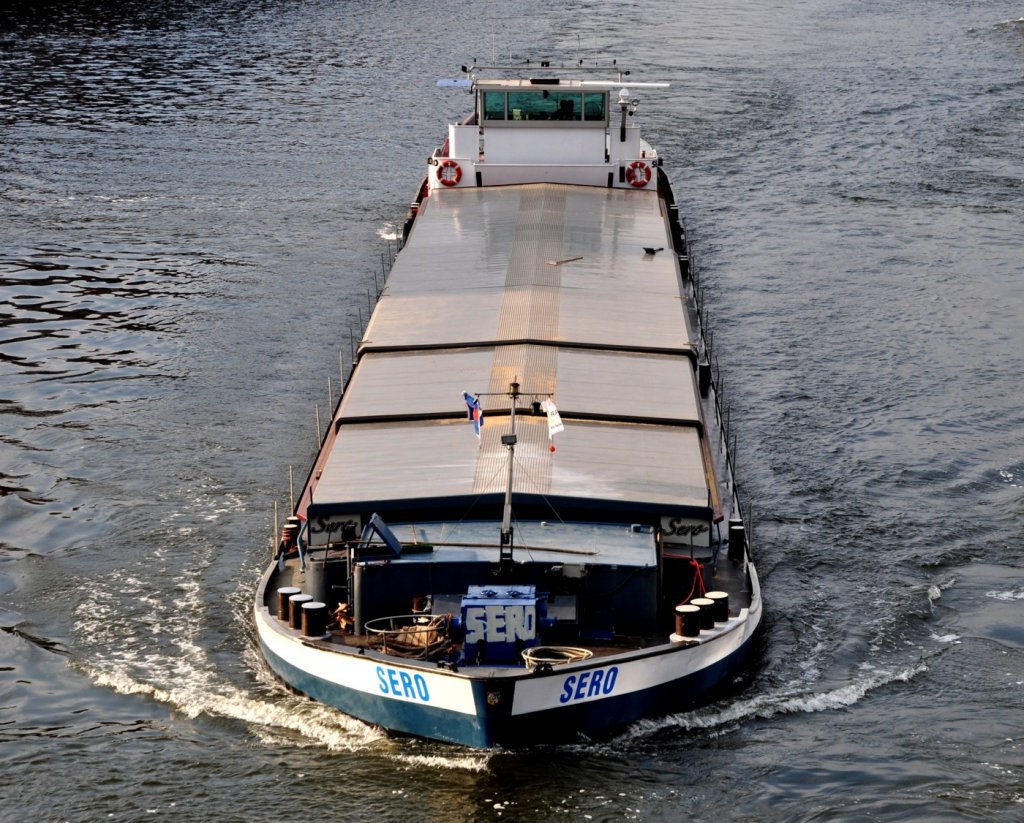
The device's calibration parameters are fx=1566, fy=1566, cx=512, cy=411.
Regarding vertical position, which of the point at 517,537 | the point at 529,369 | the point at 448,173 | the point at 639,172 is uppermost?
the point at 639,172

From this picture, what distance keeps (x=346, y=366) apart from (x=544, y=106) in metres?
14.9

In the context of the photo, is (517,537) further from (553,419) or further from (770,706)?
(770,706)

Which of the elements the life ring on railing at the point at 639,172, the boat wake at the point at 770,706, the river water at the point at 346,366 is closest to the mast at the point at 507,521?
the river water at the point at 346,366

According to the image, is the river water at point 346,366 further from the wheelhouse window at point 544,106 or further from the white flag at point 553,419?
the wheelhouse window at point 544,106

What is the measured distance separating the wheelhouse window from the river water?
706cm

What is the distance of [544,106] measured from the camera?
190ft

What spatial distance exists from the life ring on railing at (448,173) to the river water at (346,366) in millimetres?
4193

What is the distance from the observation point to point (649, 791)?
1065 inches

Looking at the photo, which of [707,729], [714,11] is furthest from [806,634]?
[714,11]

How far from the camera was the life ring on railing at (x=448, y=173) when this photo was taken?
5700 cm

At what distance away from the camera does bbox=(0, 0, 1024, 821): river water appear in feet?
91.4

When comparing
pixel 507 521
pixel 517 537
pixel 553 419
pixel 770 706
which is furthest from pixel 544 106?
pixel 770 706

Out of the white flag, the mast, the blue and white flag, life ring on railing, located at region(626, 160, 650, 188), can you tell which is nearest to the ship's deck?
the mast

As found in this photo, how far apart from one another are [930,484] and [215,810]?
21.3 meters
